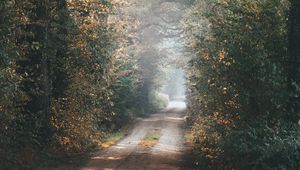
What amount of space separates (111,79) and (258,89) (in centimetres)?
1298

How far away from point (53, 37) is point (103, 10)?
2876 millimetres

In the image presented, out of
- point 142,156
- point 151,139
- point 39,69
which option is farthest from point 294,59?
point 151,139

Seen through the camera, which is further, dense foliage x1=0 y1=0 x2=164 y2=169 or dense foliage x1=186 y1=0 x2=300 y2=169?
dense foliage x1=0 y1=0 x2=164 y2=169

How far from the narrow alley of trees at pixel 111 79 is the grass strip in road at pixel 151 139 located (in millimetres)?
3283

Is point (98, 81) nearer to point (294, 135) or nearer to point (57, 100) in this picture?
point (57, 100)

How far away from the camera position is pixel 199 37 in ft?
77.8

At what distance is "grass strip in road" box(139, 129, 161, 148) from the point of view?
2686 cm

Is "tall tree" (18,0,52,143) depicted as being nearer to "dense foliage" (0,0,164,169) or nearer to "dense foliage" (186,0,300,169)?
"dense foliage" (0,0,164,169)

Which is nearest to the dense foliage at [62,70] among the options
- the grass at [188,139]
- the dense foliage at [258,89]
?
the grass at [188,139]

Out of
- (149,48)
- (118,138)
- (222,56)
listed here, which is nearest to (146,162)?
(222,56)

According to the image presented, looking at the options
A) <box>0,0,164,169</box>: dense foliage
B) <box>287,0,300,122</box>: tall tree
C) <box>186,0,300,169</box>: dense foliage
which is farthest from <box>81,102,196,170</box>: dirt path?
<box>287,0,300,122</box>: tall tree

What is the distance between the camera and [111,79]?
1037 inches

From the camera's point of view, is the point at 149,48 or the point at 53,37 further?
the point at 149,48

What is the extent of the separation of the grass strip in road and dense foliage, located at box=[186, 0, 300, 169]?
1021cm
